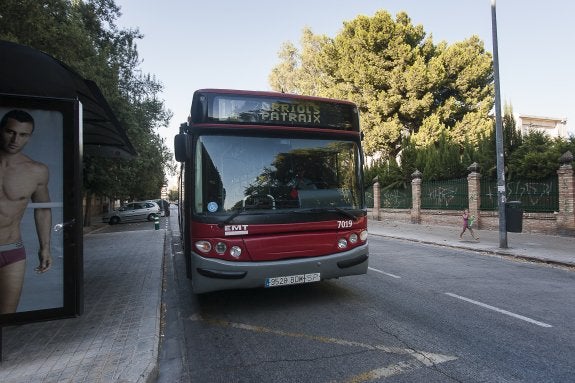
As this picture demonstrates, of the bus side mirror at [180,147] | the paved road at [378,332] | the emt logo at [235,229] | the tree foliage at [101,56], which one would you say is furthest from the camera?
the tree foliage at [101,56]

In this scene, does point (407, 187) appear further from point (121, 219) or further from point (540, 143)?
point (121, 219)

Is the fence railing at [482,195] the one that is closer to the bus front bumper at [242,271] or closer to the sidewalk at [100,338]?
the bus front bumper at [242,271]

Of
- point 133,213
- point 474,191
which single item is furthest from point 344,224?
point 133,213

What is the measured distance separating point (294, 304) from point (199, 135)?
287 centimetres

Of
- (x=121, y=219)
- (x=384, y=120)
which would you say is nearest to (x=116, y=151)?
(x=121, y=219)

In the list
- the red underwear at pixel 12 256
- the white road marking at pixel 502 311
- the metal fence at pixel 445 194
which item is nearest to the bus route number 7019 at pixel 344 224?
the white road marking at pixel 502 311

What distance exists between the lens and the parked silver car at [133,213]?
32.1 meters

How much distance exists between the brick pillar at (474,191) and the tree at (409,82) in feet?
39.5

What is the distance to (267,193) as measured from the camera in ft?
18.6

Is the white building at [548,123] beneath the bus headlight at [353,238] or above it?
above

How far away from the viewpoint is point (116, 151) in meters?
9.23

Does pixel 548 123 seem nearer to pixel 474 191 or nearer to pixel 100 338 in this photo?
pixel 474 191

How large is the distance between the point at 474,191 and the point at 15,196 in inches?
728

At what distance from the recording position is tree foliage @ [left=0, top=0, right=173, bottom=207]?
30.8 ft
